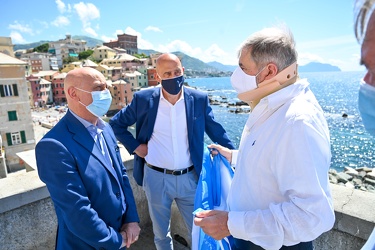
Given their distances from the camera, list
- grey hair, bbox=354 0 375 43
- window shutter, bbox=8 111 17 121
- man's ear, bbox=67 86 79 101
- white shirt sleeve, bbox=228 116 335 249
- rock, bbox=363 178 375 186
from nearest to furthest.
Result: grey hair, bbox=354 0 375 43 < white shirt sleeve, bbox=228 116 335 249 < man's ear, bbox=67 86 79 101 < rock, bbox=363 178 375 186 < window shutter, bbox=8 111 17 121

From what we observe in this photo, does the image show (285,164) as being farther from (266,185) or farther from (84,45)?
(84,45)

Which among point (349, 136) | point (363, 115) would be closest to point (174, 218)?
point (363, 115)

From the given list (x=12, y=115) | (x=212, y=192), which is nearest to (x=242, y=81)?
(x=212, y=192)

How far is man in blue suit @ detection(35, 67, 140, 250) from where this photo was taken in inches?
65.0

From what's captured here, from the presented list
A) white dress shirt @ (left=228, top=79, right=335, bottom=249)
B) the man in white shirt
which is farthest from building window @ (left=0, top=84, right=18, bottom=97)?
white dress shirt @ (left=228, top=79, right=335, bottom=249)

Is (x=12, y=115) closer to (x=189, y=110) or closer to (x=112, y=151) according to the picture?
(x=189, y=110)

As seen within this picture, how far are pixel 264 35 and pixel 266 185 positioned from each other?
30.7 inches

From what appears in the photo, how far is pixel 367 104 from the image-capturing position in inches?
34.7

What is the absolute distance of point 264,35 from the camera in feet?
4.53

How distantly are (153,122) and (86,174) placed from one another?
3.59 ft

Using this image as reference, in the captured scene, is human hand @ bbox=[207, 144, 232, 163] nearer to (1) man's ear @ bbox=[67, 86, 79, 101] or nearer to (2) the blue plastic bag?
(2) the blue plastic bag

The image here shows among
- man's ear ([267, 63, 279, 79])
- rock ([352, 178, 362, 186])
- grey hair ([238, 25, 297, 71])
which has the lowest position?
rock ([352, 178, 362, 186])

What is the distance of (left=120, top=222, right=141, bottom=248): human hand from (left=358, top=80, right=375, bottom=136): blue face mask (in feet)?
5.71

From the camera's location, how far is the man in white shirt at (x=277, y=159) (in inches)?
46.6
